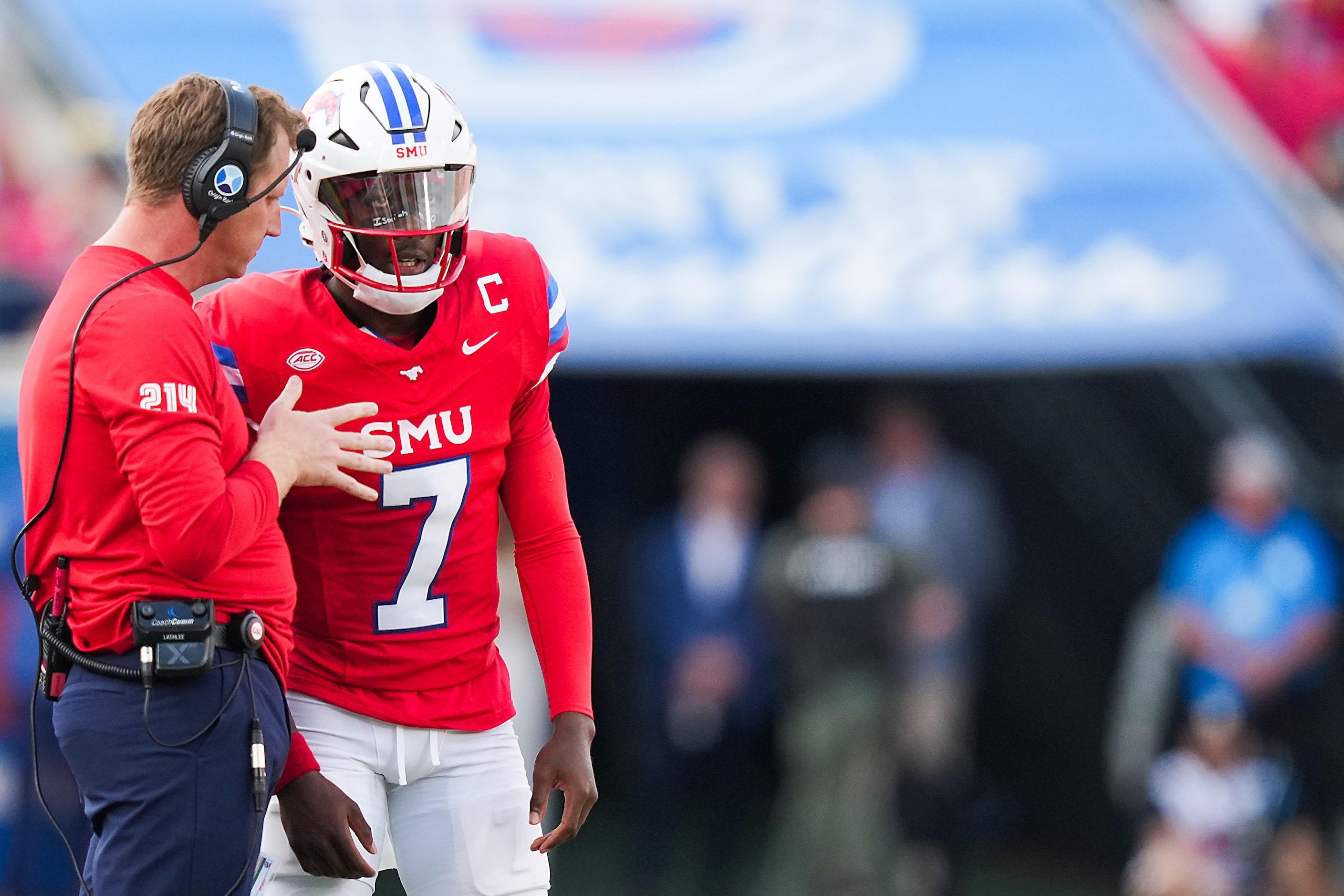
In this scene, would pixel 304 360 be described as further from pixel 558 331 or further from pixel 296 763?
pixel 296 763

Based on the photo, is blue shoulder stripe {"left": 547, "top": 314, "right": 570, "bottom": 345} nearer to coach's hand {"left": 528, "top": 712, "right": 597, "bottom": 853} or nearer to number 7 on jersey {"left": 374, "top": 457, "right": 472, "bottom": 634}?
number 7 on jersey {"left": 374, "top": 457, "right": 472, "bottom": 634}

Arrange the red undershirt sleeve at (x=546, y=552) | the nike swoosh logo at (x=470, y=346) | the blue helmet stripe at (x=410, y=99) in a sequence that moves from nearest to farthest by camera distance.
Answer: the blue helmet stripe at (x=410, y=99), the nike swoosh logo at (x=470, y=346), the red undershirt sleeve at (x=546, y=552)

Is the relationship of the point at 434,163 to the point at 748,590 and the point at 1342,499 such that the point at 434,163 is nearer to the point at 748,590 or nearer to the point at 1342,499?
the point at 748,590

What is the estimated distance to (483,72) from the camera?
601cm

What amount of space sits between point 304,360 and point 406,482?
25 centimetres

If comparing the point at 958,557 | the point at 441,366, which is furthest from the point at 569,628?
the point at 958,557

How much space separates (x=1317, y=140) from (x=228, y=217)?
5.81m

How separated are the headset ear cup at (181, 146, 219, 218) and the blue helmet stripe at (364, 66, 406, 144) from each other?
0.29m

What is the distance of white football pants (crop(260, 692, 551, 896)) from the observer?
2648 mm

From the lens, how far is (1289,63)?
24.0 feet

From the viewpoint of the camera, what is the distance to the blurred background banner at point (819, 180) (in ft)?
18.9

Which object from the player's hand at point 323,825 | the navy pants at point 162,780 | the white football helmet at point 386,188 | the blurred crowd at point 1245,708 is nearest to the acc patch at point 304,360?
the white football helmet at point 386,188

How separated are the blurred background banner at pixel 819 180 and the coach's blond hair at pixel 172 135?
3.17m

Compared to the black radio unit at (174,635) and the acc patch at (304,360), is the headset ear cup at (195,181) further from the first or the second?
the black radio unit at (174,635)
